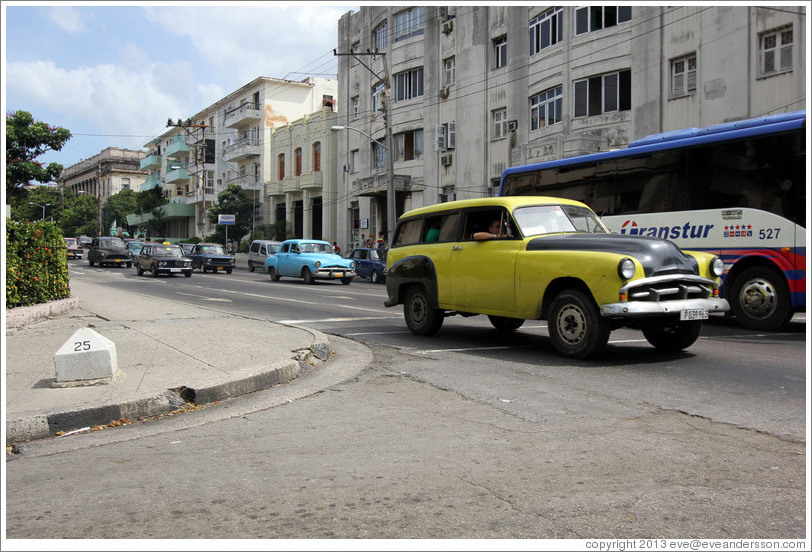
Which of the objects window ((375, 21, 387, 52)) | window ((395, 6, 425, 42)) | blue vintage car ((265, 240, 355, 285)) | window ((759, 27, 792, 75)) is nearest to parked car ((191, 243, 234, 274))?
blue vintage car ((265, 240, 355, 285))

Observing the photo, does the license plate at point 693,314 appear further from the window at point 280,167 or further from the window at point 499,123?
the window at point 280,167

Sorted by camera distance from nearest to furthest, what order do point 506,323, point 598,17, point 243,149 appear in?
point 506,323 < point 598,17 < point 243,149

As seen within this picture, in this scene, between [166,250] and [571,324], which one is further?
[166,250]

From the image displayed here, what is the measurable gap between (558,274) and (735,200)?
5.79m

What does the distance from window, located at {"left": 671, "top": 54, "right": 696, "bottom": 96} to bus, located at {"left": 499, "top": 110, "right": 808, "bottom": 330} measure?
1054 cm

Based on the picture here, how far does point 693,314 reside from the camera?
7430mm

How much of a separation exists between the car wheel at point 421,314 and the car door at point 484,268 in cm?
74

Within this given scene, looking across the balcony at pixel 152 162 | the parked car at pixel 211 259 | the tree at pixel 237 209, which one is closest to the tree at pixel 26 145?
the parked car at pixel 211 259

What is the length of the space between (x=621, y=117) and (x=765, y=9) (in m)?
6.08

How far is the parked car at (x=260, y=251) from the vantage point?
36.3 m

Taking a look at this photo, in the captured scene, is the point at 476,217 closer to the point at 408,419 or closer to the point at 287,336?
the point at 287,336

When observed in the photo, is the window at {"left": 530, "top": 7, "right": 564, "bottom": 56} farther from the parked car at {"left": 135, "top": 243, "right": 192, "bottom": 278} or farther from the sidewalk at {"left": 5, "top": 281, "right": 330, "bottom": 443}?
the sidewalk at {"left": 5, "top": 281, "right": 330, "bottom": 443}

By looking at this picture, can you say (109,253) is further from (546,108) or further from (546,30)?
(546,30)

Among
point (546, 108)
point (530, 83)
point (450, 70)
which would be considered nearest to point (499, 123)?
point (530, 83)
